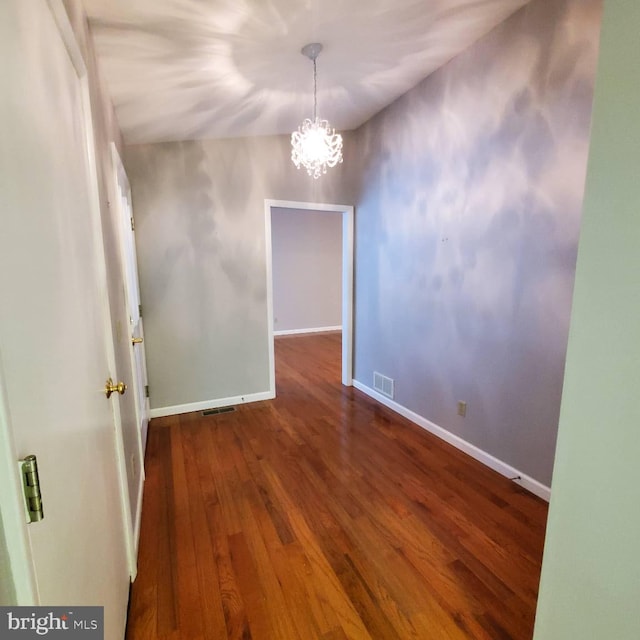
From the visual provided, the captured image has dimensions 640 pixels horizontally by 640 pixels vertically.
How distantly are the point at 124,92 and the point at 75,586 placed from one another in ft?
7.78

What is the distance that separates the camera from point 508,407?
2229mm

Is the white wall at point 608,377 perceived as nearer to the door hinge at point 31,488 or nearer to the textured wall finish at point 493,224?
the door hinge at point 31,488

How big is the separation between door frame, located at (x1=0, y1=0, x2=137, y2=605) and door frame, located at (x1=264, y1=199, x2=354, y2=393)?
2104 mm

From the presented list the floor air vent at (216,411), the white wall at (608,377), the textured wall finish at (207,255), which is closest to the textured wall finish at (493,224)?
the textured wall finish at (207,255)

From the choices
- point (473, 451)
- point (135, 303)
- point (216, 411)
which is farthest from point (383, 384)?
point (135, 303)

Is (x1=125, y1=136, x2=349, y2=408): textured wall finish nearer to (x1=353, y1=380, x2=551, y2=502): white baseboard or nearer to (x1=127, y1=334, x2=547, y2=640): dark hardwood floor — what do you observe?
(x1=127, y1=334, x2=547, y2=640): dark hardwood floor

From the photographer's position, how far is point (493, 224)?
7.29 feet

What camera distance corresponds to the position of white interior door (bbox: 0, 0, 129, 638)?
1.82 ft

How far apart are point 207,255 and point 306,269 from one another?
12.3 ft

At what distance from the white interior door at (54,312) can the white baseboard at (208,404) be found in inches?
83.0

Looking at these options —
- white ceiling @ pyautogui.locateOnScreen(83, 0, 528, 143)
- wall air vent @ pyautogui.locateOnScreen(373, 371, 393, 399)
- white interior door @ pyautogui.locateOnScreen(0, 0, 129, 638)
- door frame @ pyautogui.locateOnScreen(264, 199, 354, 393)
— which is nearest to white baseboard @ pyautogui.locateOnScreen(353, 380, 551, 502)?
wall air vent @ pyautogui.locateOnScreen(373, 371, 393, 399)

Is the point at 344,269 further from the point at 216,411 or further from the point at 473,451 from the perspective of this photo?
the point at 473,451

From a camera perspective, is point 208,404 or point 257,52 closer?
point 257,52

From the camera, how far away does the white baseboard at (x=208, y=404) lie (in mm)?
3191
